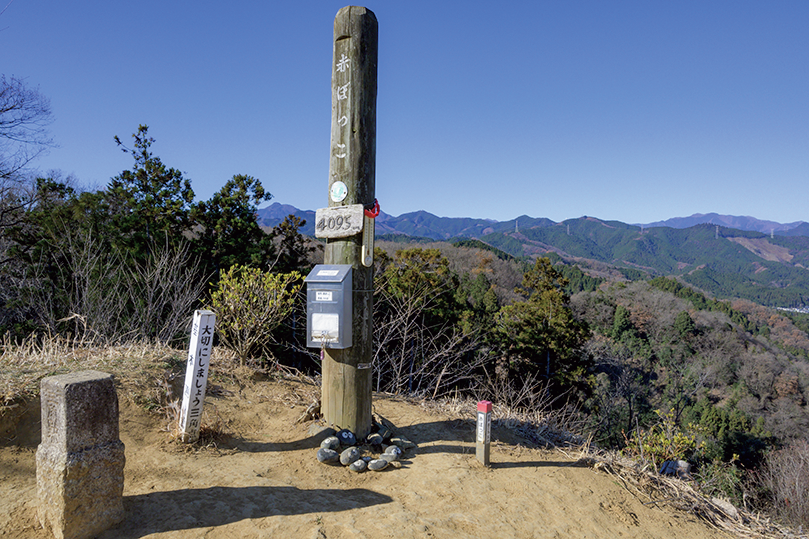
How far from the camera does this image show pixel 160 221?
13.4 metres

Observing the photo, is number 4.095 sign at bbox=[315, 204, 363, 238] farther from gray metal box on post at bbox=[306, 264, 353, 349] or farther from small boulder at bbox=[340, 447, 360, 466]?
small boulder at bbox=[340, 447, 360, 466]

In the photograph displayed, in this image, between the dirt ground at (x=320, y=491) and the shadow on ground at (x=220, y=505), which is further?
the dirt ground at (x=320, y=491)

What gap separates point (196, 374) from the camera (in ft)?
12.2

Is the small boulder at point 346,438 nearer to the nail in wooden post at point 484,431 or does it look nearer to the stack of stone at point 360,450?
the stack of stone at point 360,450

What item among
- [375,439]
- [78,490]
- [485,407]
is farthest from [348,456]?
[78,490]

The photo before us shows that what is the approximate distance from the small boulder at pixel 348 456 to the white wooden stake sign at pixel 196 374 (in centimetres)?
127

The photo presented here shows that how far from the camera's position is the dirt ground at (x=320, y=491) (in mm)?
2850

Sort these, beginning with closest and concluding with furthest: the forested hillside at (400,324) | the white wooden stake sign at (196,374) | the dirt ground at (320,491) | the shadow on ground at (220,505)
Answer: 1. the shadow on ground at (220,505)
2. the dirt ground at (320,491)
3. the white wooden stake sign at (196,374)
4. the forested hillside at (400,324)

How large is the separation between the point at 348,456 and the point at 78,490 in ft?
6.36

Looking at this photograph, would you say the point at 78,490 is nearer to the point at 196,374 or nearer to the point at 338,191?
the point at 196,374

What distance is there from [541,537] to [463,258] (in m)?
55.2

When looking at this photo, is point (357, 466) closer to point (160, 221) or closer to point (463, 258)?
point (160, 221)

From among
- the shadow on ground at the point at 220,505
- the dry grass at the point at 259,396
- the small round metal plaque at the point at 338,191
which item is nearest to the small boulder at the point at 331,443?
the shadow on ground at the point at 220,505

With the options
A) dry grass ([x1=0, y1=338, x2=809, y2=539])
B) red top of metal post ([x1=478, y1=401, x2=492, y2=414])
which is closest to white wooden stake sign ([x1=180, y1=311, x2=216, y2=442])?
dry grass ([x1=0, y1=338, x2=809, y2=539])
